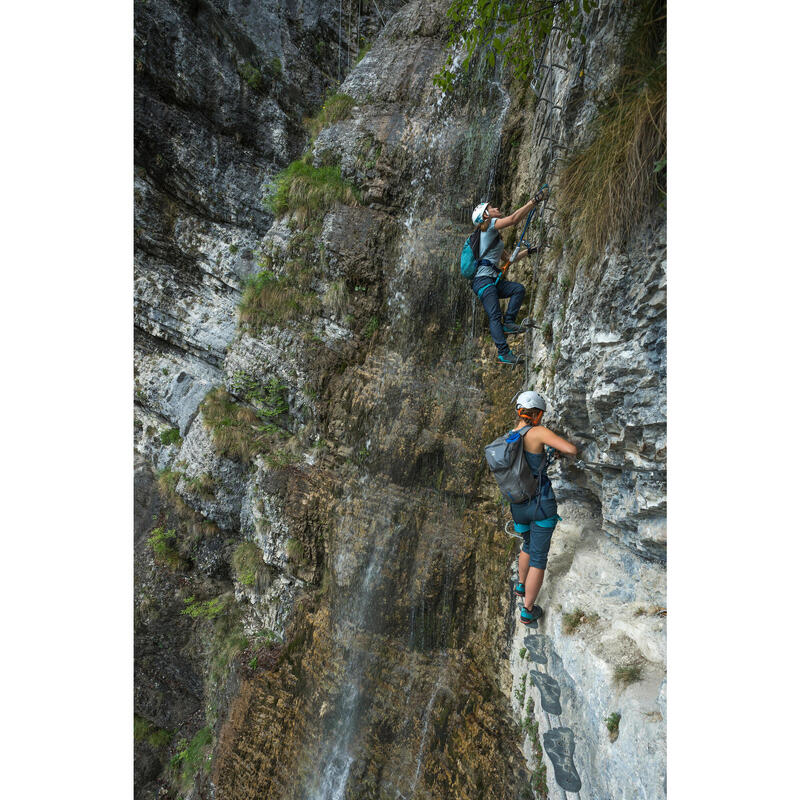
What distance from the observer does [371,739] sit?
537 centimetres

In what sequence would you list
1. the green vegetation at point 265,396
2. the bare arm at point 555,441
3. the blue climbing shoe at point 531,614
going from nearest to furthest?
the bare arm at point 555,441 → the blue climbing shoe at point 531,614 → the green vegetation at point 265,396

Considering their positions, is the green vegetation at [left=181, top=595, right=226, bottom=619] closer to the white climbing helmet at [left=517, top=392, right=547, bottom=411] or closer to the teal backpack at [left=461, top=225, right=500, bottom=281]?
the white climbing helmet at [left=517, top=392, right=547, bottom=411]

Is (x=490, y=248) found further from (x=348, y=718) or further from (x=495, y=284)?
(x=348, y=718)

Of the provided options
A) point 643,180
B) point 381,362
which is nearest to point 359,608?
point 381,362

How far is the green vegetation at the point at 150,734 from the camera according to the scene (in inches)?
297

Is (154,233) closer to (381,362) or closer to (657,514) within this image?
(381,362)

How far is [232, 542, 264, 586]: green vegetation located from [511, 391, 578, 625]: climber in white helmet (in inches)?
189

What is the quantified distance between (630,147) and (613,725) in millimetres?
4156

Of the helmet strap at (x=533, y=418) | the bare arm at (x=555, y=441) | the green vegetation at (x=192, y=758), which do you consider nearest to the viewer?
the bare arm at (x=555, y=441)

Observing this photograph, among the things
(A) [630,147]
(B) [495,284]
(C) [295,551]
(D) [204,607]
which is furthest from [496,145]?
(D) [204,607]

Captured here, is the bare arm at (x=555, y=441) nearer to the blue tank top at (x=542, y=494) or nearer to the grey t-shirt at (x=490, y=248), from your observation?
the blue tank top at (x=542, y=494)

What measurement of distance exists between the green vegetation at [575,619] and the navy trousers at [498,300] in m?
2.97

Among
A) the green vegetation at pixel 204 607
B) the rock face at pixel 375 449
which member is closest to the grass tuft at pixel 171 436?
the rock face at pixel 375 449

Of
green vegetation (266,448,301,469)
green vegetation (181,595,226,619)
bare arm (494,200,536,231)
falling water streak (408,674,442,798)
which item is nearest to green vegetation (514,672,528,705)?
falling water streak (408,674,442,798)
